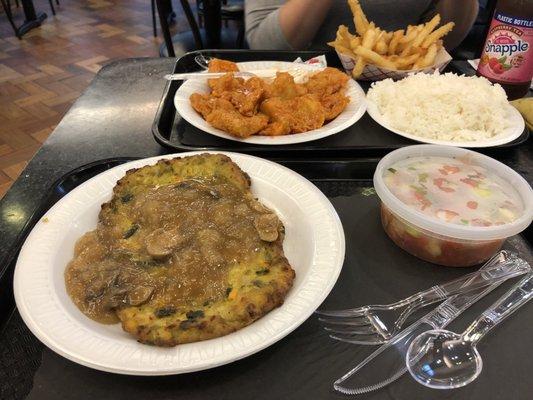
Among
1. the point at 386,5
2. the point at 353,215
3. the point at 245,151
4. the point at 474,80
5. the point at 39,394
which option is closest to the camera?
the point at 39,394

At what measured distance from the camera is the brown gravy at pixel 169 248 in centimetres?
87

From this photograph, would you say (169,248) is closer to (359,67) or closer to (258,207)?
(258,207)

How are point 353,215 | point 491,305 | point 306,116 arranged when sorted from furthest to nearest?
point 306,116 < point 353,215 < point 491,305

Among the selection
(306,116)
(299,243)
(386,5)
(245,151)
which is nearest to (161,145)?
(245,151)

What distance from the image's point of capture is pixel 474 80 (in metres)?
1.68

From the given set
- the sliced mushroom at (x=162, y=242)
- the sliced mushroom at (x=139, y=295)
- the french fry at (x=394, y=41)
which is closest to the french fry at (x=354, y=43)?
the french fry at (x=394, y=41)

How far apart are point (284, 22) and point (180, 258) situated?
5.40ft

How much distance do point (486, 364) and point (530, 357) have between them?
0.30ft

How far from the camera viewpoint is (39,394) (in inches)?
29.8

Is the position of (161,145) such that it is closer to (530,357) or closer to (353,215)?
(353,215)

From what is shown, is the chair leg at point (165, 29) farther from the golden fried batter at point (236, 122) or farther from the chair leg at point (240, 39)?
the golden fried batter at point (236, 122)

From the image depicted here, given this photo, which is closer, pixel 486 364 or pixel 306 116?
pixel 486 364

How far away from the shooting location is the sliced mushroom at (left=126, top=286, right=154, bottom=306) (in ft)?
2.79

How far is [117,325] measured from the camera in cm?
87
